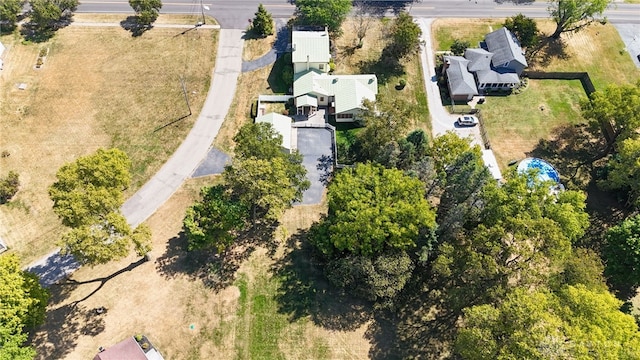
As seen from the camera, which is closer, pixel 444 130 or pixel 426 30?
pixel 444 130

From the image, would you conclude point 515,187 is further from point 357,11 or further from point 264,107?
point 357,11

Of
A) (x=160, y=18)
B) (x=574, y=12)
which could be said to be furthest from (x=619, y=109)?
(x=160, y=18)

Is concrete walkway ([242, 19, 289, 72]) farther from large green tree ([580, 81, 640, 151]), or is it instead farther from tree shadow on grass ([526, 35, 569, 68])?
large green tree ([580, 81, 640, 151])

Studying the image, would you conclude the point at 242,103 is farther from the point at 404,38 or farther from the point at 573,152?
the point at 573,152

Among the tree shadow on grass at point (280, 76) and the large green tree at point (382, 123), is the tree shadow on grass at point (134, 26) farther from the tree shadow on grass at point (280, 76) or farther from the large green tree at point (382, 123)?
the large green tree at point (382, 123)

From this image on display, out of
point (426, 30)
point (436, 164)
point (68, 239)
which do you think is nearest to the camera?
point (68, 239)

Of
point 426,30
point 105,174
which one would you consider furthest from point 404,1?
point 105,174

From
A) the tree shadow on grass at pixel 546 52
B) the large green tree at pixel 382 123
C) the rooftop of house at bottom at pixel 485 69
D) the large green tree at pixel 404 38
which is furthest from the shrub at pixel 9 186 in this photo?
the tree shadow on grass at pixel 546 52
